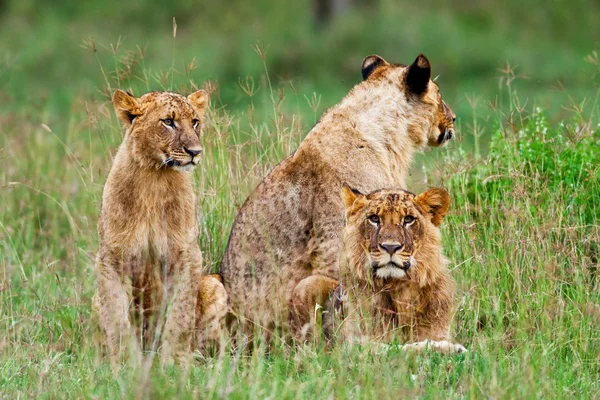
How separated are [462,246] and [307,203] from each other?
1093 millimetres

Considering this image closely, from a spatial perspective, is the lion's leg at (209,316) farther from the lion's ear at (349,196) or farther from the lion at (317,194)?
the lion's ear at (349,196)

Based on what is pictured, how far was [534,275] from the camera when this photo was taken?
22.7 feet

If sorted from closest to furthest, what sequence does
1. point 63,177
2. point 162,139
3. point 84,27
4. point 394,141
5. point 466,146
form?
point 162,139 → point 394,141 → point 63,177 → point 466,146 → point 84,27

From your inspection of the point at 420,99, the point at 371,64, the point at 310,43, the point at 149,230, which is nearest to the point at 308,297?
the point at 149,230

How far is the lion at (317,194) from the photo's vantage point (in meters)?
6.69

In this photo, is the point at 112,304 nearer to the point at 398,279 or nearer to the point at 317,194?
the point at 317,194

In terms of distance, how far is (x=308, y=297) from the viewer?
662 cm

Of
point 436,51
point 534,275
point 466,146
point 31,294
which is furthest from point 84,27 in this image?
point 534,275

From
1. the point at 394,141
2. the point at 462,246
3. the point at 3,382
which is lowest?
the point at 3,382

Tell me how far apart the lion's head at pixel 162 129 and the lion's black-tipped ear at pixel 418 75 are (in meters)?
1.30

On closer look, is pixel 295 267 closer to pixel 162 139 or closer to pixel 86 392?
pixel 162 139

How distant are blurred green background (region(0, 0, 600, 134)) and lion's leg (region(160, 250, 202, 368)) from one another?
823 cm

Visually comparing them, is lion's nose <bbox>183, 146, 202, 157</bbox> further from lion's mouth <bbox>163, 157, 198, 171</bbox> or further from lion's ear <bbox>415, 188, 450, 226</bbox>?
lion's ear <bbox>415, 188, 450, 226</bbox>

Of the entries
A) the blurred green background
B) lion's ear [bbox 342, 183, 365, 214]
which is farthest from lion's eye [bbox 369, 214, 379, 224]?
the blurred green background
